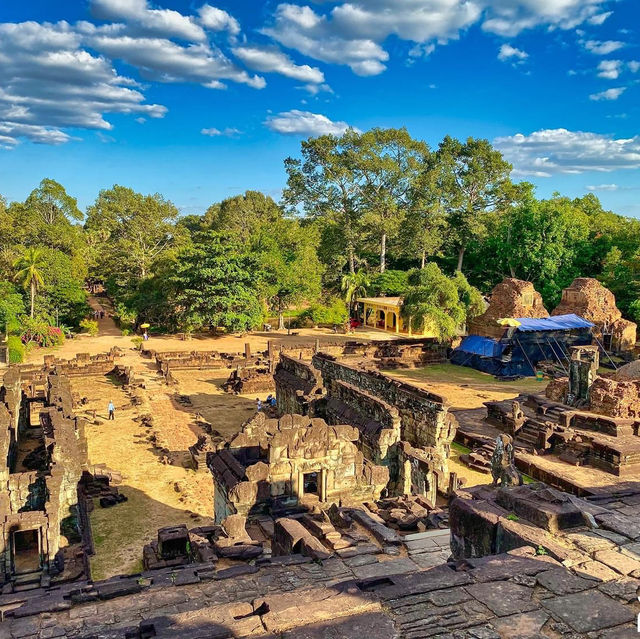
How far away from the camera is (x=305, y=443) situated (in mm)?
12914

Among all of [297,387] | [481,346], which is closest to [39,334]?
[297,387]

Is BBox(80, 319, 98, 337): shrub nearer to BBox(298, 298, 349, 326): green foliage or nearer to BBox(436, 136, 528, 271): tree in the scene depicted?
BBox(298, 298, 349, 326): green foliage

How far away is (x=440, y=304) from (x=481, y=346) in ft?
17.4

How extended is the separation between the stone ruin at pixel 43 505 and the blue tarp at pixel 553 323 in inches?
1026

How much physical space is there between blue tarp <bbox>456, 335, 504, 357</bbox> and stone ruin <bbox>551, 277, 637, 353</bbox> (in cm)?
760

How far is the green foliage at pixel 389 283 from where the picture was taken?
51.5m

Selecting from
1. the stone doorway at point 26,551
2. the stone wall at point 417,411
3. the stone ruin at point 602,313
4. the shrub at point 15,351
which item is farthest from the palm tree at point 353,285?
the stone doorway at point 26,551

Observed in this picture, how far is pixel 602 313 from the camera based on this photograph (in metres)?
→ 38.1

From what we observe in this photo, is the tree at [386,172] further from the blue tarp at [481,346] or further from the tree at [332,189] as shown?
the blue tarp at [481,346]

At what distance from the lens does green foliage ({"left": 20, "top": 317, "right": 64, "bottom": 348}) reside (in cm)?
3869

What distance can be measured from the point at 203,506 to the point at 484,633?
1110 cm

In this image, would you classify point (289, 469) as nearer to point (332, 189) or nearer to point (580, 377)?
point (580, 377)

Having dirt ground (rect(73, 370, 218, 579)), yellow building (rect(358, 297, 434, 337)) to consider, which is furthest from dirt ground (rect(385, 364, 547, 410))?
dirt ground (rect(73, 370, 218, 579))

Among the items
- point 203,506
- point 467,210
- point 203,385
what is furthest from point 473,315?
point 203,506
